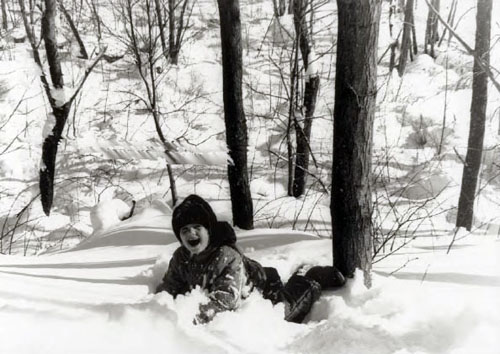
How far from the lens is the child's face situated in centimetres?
274

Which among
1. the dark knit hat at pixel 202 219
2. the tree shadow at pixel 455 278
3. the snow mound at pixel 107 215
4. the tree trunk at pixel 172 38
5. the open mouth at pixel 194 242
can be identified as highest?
the tree trunk at pixel 172 38

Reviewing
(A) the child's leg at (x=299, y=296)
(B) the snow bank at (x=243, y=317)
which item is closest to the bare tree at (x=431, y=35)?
(B) the snow bank at (x=243, y=317)

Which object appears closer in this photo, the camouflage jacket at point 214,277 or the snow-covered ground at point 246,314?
the snow-covered ground at point 246,314

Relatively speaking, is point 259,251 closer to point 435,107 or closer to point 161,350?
point 161,350

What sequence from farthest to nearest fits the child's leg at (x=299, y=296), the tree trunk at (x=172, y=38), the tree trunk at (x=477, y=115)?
1. the tree trunk at (x=172, y=38)
2. the tree trunk at (x=477, y=115)
3. the child's leg at (x=299, y=296)

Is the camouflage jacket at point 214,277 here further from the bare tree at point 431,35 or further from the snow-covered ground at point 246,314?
the bare tree at point 431,35

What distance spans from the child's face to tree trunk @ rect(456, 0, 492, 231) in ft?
13.3

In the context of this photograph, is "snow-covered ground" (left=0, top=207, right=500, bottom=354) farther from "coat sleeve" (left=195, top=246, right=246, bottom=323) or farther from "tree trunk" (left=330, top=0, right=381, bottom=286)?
"tree trunk" (left=330, top=0, right=381, bottom=286)

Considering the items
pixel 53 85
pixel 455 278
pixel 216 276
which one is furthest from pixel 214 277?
pixel 53 85

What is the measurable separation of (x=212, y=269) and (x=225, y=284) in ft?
0.36

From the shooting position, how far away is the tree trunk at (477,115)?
5.52 m

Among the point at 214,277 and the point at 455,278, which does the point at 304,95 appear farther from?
the point at 214,277

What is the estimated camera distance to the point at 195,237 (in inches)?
108

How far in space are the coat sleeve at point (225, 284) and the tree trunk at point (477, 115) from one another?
4.03m
